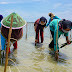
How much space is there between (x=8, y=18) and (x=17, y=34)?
1.71ft

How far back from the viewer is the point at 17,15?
12.0 ft

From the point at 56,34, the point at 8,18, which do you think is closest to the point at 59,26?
the point at 56,34

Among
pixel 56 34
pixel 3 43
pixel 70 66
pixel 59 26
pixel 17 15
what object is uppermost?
pixel 17 15

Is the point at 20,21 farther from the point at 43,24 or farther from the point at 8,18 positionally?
the point at 43,24

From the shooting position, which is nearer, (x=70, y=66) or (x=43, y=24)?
(x=70, y=66)

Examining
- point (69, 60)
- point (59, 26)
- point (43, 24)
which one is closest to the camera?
point (59, 26)

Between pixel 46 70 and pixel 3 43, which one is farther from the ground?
pixel 3 43

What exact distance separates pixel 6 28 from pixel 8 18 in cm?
29

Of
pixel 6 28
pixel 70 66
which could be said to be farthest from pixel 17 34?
pixel 70 66

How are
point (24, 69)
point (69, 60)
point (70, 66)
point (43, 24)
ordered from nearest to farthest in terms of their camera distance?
point (24, 69)
point (70, 66)
point (69, 60)
point (43, 24)

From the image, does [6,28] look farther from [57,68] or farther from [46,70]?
[57,68]

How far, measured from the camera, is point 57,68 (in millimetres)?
3740

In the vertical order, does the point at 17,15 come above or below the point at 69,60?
above

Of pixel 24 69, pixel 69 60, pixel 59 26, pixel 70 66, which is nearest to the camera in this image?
pixel 24 69
